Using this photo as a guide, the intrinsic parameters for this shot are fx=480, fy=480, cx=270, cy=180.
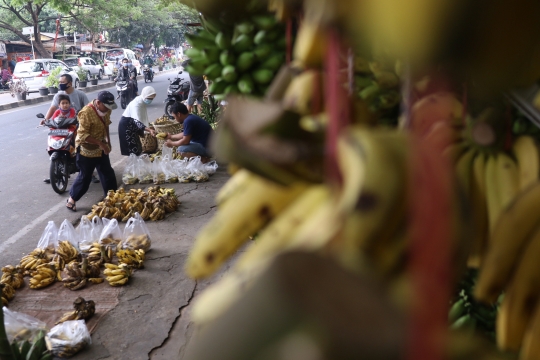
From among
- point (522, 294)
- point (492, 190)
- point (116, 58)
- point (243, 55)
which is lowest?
point (116, 58)

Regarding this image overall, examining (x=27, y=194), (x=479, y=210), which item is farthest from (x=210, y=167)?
(x=479, y=210)

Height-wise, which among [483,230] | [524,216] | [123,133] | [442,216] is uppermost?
[442,216]

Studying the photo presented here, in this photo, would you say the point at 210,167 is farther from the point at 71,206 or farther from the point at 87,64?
the point at 87,64

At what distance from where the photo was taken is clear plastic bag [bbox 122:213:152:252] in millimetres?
4184

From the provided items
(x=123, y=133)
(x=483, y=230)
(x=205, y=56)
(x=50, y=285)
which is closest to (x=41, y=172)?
(x=123, y=133)

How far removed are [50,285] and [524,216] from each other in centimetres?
373

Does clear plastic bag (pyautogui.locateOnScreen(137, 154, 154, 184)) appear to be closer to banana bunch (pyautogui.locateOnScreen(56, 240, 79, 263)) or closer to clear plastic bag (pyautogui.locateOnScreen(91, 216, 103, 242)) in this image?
clear plastic bag (pyautogui.locateOnScreen(91, 216, 103, 242))

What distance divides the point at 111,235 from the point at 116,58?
24379 mm

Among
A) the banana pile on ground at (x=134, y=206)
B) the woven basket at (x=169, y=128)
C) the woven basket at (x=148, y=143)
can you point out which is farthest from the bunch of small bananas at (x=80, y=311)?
the woven basket at (x=148, y=143)

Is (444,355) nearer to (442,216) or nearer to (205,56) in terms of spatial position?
(442,216)

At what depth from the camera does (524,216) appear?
30.7 inches

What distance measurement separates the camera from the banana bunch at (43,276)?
3.67 meters

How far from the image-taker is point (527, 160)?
0.92 meters

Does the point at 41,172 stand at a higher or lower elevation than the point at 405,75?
lower
